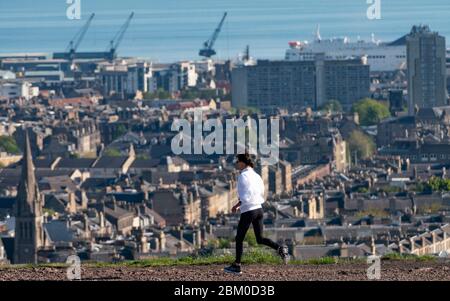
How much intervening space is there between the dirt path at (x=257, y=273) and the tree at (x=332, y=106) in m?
70.6

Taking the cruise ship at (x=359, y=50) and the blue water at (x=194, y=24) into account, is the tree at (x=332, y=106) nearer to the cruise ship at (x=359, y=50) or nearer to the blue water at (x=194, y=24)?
the blue water at (x=194, y=24)

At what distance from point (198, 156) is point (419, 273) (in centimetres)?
4963

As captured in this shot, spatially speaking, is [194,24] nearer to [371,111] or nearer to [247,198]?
[371,111]

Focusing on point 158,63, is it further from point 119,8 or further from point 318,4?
point 318,4

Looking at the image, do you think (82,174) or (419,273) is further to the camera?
(82,174)

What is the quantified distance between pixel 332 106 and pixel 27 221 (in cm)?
4400

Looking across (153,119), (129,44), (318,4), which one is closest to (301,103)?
(318,4)

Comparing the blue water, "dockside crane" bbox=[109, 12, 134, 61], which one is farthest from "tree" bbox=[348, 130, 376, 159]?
"dockside crane" bbox=[109, 12, 134, 61]

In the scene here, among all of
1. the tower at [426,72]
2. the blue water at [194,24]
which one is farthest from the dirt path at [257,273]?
the tower at [426,72]

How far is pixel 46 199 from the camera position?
51188mm

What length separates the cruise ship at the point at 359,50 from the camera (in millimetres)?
104688

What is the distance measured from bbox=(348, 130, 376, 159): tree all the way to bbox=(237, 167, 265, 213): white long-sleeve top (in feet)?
180

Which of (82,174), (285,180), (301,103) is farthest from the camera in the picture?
(301,103)

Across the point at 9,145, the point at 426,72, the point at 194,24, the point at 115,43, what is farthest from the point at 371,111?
the point at 115,43
